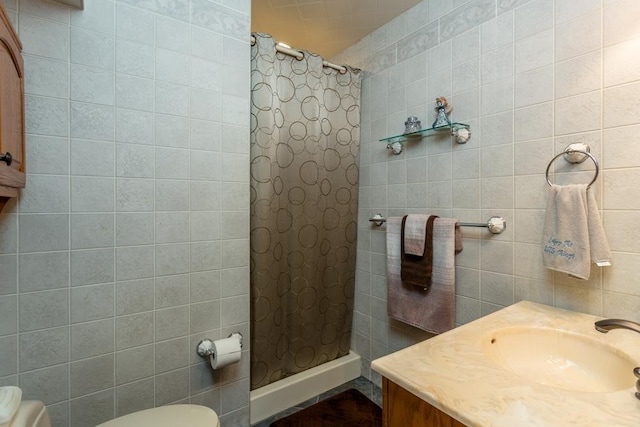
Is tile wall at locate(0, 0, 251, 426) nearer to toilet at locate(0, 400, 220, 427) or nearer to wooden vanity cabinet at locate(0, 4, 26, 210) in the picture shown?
wooden vanity cabinet at locate(0, 4, 26, 210)

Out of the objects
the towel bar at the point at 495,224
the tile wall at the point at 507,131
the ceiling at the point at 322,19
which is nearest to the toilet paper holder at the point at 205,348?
the tile wall at the point at 507,131

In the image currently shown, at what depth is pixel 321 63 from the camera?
1.86 meters

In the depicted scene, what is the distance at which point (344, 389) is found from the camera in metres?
1.94

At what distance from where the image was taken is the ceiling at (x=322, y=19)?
1.71 meters

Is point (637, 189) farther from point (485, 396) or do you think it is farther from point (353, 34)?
point (353, 34)

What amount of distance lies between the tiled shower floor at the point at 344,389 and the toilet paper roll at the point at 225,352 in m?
0.51

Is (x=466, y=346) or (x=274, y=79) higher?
(x=274, y=79)

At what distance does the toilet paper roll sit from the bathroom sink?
1055 millimetres

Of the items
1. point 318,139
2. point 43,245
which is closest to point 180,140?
point 43,245

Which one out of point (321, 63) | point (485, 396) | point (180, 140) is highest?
point (321, 63)

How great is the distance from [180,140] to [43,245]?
64 cm

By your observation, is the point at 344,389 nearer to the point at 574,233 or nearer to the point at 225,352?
the point at 225,352

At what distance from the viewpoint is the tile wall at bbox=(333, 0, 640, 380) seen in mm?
1043

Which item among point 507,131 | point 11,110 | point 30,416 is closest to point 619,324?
point 507,131
